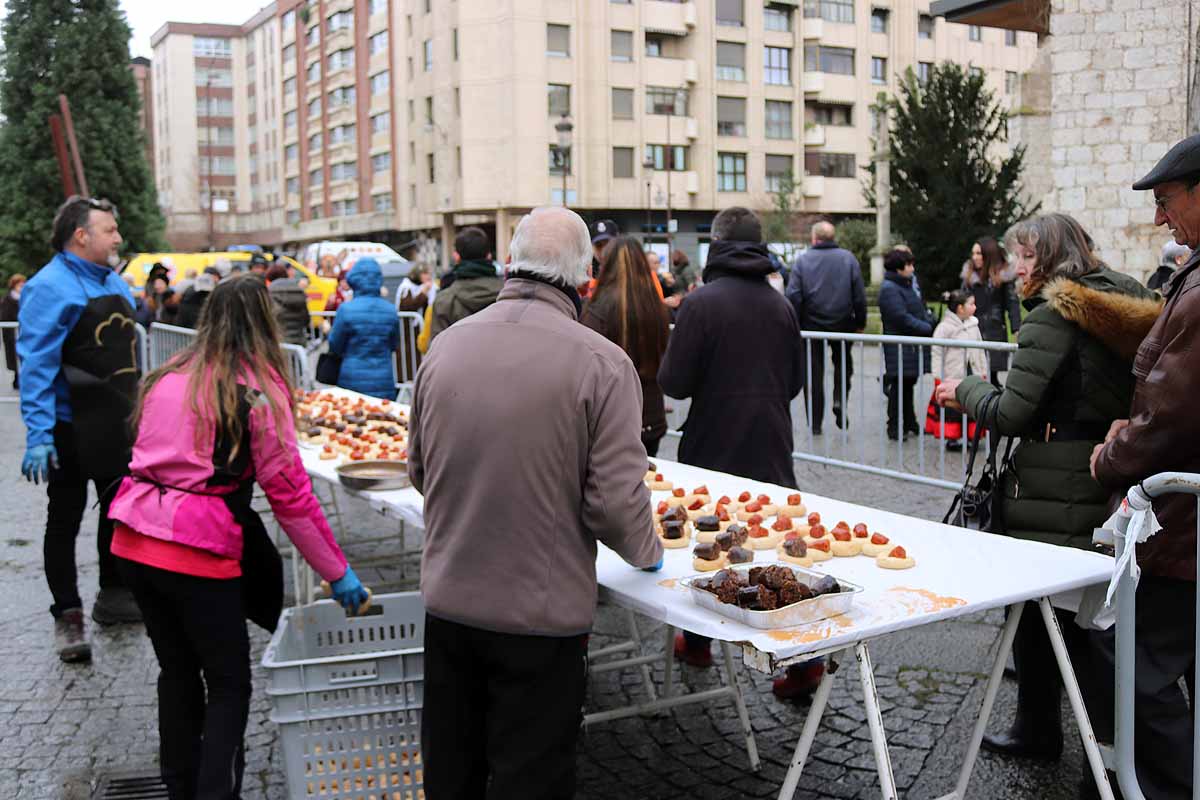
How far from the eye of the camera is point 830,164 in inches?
2415

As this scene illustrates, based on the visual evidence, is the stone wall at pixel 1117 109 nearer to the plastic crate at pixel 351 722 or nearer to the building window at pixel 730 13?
the plastic crate at pixel 351 722

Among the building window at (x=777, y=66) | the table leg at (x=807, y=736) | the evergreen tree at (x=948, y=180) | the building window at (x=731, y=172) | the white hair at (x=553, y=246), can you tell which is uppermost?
the building window at (x=777, y=66)

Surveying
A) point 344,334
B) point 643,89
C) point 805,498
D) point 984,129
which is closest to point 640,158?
point 643,89

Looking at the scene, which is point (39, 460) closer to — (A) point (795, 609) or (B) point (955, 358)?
(A) point (795, 609)

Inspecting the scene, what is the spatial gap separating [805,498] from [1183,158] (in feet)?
6.11

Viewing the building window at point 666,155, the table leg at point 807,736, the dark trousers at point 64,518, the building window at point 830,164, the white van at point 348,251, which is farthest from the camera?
the building window at point 830,164

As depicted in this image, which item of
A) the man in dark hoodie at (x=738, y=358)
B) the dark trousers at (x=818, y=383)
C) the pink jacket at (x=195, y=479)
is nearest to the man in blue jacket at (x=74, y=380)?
the pink jacket at (x=195, y=479)

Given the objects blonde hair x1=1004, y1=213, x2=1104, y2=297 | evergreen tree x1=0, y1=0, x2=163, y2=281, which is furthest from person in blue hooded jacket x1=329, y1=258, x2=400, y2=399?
evergreen tree x1=0, y1=0, x2=163, y2=281

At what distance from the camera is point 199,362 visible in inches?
149

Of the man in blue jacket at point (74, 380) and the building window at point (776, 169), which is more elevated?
the building window at point (776, 169)

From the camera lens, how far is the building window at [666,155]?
5647 centimetres

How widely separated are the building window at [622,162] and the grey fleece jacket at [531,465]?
53833mm

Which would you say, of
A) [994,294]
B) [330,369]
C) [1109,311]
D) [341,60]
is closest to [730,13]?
[341,60]

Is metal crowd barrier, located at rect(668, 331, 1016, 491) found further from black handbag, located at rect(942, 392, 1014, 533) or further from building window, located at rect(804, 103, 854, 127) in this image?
building window, located at rect(804, 103, 854, 127)
